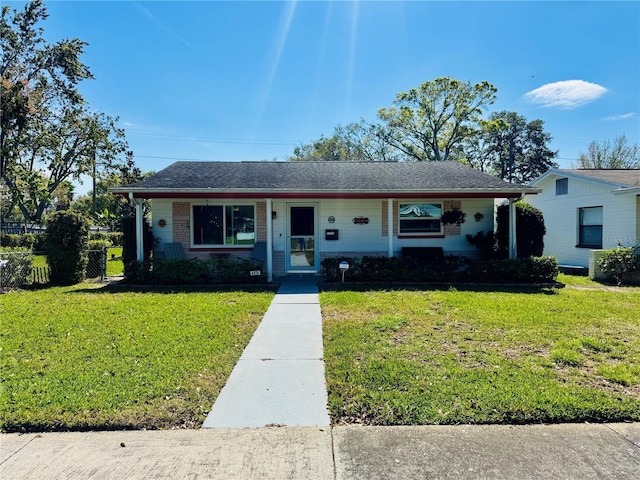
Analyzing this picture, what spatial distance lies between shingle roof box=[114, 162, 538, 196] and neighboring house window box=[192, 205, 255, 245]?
2.78 feet

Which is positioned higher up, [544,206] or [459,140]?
[459,140]

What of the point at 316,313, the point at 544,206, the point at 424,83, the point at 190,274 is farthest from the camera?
the point at 424,83

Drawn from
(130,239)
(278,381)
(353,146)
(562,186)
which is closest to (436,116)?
(353,146)

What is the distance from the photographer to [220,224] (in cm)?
1185

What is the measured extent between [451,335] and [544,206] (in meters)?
13.4

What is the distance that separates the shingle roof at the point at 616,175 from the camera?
12516 millimetres

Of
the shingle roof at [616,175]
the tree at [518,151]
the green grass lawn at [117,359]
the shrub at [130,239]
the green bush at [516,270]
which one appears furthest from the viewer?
the tree at [518,151]

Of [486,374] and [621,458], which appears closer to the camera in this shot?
[621,458]

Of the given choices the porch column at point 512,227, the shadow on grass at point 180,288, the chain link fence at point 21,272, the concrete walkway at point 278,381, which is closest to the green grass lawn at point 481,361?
the concrete walkway at point 278,381

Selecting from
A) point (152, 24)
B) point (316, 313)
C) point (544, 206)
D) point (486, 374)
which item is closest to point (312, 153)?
point (544, 206)

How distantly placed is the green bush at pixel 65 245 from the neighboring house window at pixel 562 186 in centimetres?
1686

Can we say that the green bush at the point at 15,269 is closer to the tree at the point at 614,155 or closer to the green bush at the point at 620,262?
the green bush at the point at 620,262

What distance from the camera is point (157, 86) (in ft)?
57.9

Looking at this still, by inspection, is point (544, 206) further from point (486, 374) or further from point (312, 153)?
point (312, 153)
